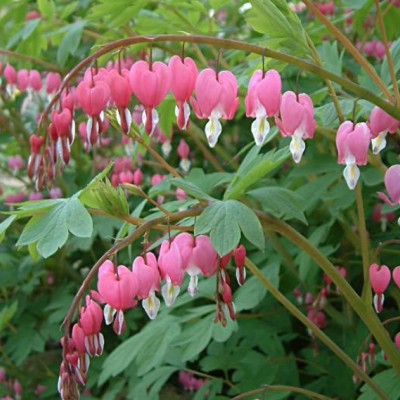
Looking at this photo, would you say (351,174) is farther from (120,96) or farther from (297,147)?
(120,96)

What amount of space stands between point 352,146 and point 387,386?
68 cm

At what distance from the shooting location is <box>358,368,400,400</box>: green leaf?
1.71 metres

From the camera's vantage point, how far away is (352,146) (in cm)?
133

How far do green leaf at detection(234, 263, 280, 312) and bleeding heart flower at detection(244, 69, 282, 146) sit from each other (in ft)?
2.88

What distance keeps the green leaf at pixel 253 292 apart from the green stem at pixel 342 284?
57 centimetres

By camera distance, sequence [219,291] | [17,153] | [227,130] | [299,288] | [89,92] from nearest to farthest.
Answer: [89,92] → [219,291] → [299,288] → [227,130] → [17,153]

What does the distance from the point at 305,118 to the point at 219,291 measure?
1.21ft

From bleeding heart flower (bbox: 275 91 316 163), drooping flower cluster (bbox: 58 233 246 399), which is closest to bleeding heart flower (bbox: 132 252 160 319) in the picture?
drooping flower cluster (bbox: 58 233 246 399)

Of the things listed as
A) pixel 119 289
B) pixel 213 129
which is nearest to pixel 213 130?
pixel 213 129

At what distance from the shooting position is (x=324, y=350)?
2.42m

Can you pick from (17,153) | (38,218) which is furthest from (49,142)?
(17,153)

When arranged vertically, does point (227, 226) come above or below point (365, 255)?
above

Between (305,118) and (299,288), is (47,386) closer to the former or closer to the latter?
(299,288)

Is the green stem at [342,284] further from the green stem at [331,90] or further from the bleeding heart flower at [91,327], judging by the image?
the bleeding heart flower at [91,327]
